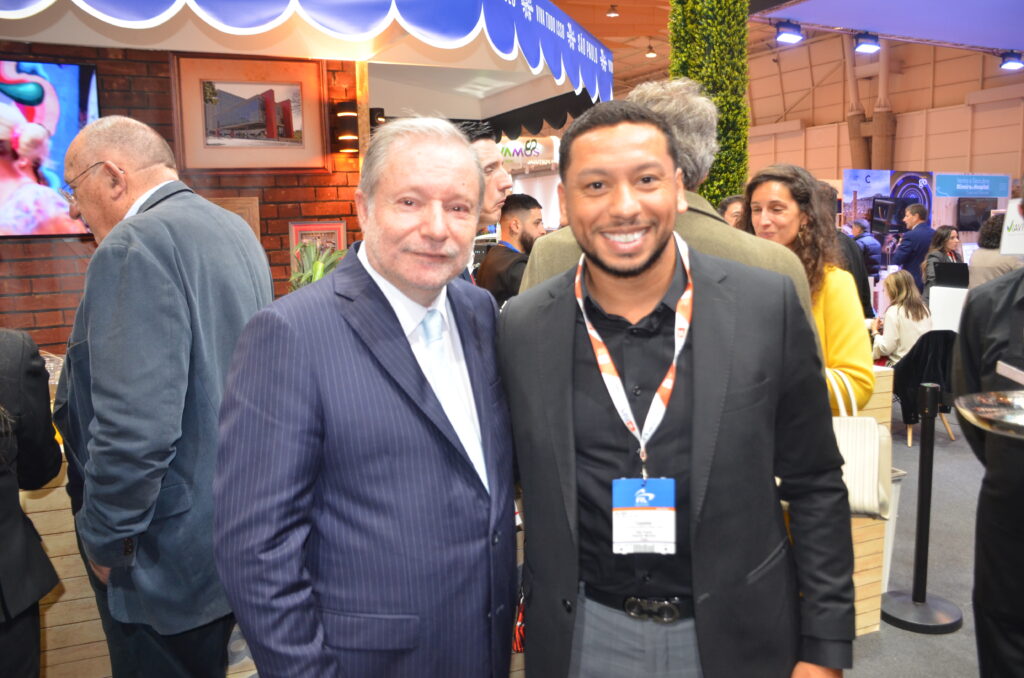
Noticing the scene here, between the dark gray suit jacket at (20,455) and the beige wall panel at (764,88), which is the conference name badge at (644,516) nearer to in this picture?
the dark gray suit jacket at (20,455)

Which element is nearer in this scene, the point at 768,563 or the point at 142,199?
the point at 768,563

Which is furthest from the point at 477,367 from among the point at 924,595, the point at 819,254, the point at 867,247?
the point at 867,247

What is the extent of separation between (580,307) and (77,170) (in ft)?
4.92

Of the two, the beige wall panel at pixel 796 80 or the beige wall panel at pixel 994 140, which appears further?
the beige wall panel at pixel 796 80

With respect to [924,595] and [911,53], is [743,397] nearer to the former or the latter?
[924,595]

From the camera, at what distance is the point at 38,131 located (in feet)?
15.3

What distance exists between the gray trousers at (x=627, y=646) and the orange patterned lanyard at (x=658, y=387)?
0.91 feet

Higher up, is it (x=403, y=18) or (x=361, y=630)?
(x=403, y=18)

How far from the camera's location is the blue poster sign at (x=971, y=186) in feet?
39.0

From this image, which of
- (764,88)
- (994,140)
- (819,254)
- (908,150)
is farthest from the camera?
(764,88)

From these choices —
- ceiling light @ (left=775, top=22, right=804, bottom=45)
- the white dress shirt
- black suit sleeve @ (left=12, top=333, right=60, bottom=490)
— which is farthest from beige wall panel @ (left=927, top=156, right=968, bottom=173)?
black suit sleeve @ (left=12, top=333, right=60, bottom=490)

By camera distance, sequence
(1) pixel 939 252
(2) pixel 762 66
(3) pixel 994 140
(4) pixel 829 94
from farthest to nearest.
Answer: (2) pixel 762 66, (4) pixel 829 94, (3) pixel 994 140, (1) pixel 939 252

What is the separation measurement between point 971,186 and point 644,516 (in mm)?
13320

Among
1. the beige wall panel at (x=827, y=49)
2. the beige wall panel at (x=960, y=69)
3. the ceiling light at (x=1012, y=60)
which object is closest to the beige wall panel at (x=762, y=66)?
the beige wall panel at (x=827, y=49)
